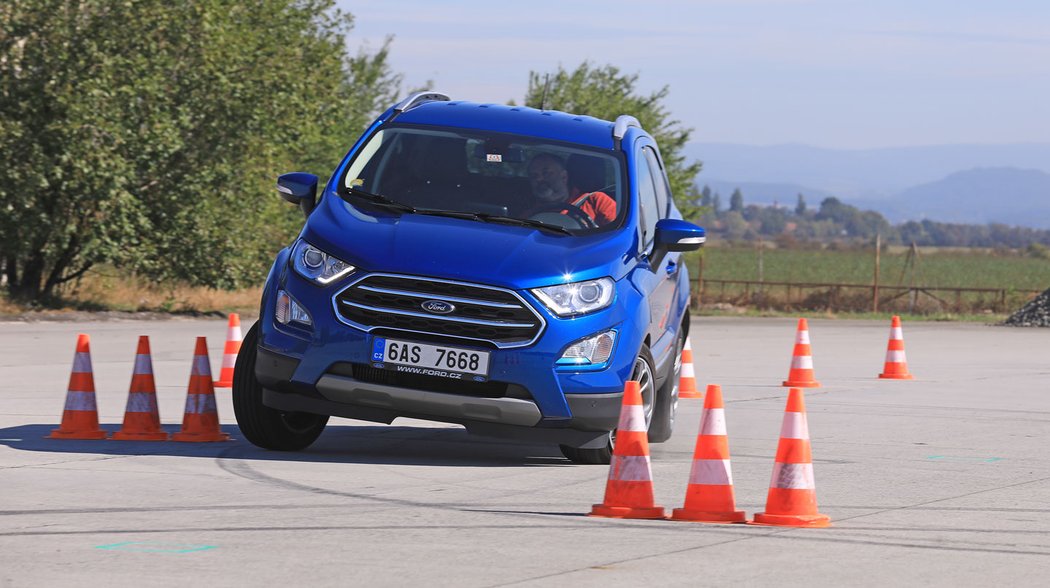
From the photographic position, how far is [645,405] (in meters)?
9.71

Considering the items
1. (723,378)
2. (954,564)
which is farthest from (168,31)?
(954,564)

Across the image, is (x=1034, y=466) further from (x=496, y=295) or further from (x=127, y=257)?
(x=127, y=257)

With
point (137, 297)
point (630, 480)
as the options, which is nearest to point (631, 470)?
point (630, 480)

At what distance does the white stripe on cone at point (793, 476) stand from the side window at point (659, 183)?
3958mm

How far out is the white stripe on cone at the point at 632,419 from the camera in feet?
25.0

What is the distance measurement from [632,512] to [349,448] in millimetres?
3185

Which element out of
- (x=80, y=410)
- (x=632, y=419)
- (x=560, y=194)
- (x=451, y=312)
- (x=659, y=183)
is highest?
(x=659, y=183)

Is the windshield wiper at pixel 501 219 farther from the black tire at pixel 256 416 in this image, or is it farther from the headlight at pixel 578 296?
the black tire at pixel 256 416

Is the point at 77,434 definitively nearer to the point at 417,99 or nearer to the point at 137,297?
the point at 417,99

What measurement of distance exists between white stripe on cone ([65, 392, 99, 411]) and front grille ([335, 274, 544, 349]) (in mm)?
2347

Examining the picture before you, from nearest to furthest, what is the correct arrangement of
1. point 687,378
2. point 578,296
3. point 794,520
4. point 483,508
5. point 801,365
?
point 794,520, point 483,508, point 578,296, point 687,378, point 801,365

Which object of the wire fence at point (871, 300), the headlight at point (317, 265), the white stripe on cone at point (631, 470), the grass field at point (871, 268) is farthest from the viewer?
the grass field at point (871, 268)

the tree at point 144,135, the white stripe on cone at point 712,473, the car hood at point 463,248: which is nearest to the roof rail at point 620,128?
the car hood at point 463,248

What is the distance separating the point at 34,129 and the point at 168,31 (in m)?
3.09
